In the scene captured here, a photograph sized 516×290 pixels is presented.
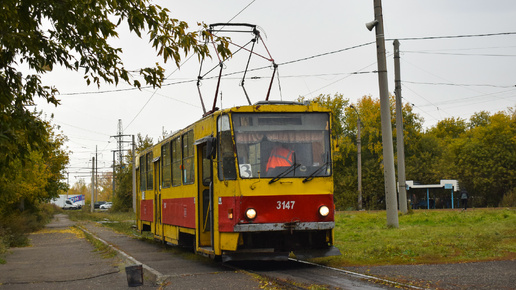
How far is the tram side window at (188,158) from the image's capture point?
47.8ft

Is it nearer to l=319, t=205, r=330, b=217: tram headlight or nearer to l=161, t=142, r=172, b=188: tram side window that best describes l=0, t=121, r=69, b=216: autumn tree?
A: l=161, t=142, r=172, b=188: tram side window

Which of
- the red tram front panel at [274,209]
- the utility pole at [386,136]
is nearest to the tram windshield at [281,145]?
the red tram front panel at [274,209]

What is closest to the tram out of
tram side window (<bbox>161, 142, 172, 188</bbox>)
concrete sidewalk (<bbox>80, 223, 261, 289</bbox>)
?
concrete sidewalk (<bbox>80, 223, 261, 289</bbox>)

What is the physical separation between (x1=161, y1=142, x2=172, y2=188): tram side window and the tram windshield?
531cm

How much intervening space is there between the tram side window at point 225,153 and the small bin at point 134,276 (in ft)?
7.98

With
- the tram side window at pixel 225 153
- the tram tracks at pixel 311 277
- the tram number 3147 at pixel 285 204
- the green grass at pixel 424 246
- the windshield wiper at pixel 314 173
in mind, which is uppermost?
the tram side window at pixel 225 153

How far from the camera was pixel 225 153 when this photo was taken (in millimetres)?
12414

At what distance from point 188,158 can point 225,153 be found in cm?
278

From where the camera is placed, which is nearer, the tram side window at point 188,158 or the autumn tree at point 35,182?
the tram side window at point 188,158

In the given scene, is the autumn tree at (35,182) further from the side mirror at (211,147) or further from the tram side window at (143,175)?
the side mirror at (211,147)

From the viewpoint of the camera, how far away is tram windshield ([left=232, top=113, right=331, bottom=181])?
12344 mm

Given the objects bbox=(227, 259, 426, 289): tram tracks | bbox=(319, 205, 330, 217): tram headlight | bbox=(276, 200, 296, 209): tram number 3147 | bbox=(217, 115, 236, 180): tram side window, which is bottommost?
bbox=(227, 259, 426, 289): tram tracks

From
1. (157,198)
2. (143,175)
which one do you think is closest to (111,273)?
(157,198)

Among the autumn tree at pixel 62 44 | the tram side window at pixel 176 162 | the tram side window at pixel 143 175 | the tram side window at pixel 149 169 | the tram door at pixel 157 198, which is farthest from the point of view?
the tram side window at pixel 143 175
